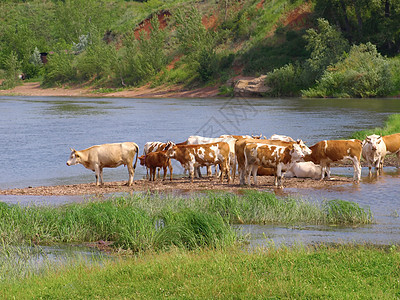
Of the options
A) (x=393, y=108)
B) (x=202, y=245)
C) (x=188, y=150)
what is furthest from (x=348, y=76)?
(x=202, y=245)

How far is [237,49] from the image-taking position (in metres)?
87.6

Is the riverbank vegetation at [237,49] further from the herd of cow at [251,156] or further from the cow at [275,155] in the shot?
the cow at [275,155]

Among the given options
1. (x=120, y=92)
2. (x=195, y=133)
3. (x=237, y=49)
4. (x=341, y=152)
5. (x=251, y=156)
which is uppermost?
(x=237, y=49)

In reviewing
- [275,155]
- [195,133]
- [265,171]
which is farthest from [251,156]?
[195,133]

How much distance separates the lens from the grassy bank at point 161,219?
10.6 meters

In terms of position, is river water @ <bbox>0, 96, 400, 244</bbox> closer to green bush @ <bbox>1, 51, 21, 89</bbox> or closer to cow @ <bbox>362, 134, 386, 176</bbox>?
cow @ <bbox>362, 134, 386, 176</bbox>

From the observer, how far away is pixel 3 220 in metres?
11.5

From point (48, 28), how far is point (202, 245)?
151 m

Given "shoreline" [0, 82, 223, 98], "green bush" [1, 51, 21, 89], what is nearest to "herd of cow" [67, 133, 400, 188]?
"shoreline" [0, 82, 223, 98]

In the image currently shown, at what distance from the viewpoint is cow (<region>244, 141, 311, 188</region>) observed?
1703cm

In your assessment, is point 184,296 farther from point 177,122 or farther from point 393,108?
point 393,108

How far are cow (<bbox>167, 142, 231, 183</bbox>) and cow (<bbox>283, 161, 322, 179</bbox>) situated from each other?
7.79 feet

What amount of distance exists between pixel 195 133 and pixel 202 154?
15.8 metres

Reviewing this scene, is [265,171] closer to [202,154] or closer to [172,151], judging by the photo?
[202,154]
